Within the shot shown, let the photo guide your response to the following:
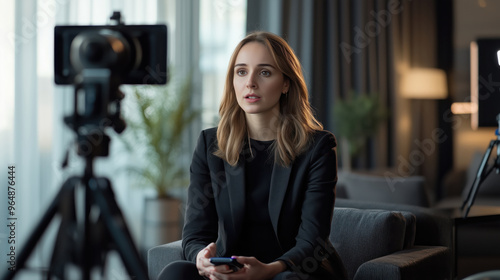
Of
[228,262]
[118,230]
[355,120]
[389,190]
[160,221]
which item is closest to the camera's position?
[118,230]

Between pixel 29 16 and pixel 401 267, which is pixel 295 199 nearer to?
pixel 401 267

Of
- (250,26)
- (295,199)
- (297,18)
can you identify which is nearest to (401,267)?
(295,199)

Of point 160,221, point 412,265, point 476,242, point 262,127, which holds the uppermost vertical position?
point 262,127

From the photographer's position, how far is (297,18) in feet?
17.8

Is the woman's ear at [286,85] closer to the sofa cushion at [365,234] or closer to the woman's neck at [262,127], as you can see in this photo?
the woman's neck at [262,127]

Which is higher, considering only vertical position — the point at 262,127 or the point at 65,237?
the point at 262,127

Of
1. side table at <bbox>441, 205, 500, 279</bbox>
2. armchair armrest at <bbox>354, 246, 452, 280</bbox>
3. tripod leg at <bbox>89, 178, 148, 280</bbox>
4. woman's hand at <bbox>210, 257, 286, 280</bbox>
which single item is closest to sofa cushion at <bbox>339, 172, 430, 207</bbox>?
side table at <bbox>441, 205, 500, 279</bbox>

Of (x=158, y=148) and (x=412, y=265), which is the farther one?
(x=158, y=148)

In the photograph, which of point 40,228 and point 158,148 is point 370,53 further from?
point 40,228

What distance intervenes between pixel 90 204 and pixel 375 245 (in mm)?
1223

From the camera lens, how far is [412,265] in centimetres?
191

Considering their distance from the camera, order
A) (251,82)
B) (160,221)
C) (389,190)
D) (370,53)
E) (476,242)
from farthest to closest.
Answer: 1. (370,53)
2. (160,221)
3. (389,190)
4. (476,242)
5. (251,82)

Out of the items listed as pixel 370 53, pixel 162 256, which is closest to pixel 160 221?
pixel 162 256

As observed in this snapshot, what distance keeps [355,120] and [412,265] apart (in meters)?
3.73
